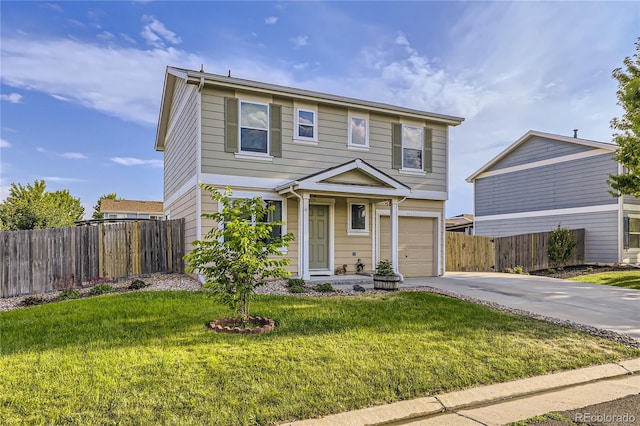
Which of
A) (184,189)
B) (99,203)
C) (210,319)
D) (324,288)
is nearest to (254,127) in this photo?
(184,189)

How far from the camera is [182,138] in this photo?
12516 millimetres

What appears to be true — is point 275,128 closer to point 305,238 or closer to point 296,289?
point 305,238

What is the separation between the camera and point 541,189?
20.4m

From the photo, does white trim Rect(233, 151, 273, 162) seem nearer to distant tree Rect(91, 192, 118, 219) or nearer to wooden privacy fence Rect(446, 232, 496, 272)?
wooden privacy fence Rect(446, 232, 496, 272)

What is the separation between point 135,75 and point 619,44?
16.5 metres

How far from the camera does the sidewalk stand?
11.3ft

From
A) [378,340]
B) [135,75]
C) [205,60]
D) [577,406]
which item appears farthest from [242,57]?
[577,406]

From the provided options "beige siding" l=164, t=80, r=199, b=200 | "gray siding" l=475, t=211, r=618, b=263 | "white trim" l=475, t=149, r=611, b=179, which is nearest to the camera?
"beige siding" l=164, t=80, r=199, b=200

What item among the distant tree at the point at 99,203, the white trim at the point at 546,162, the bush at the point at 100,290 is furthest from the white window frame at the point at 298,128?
the distant tree at the point at 99,203

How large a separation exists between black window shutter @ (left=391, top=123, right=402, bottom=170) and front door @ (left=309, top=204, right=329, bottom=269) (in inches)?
119

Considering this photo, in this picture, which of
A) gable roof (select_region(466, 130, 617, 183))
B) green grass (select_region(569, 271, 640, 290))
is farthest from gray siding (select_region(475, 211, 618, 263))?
green grass (select_region(569, 271, 640, 290))

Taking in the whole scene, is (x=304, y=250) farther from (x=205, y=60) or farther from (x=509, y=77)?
(x=509, y=77)

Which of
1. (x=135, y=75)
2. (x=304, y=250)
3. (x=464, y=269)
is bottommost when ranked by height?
(x=464, y=269)

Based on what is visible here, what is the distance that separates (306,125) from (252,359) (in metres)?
8.60
